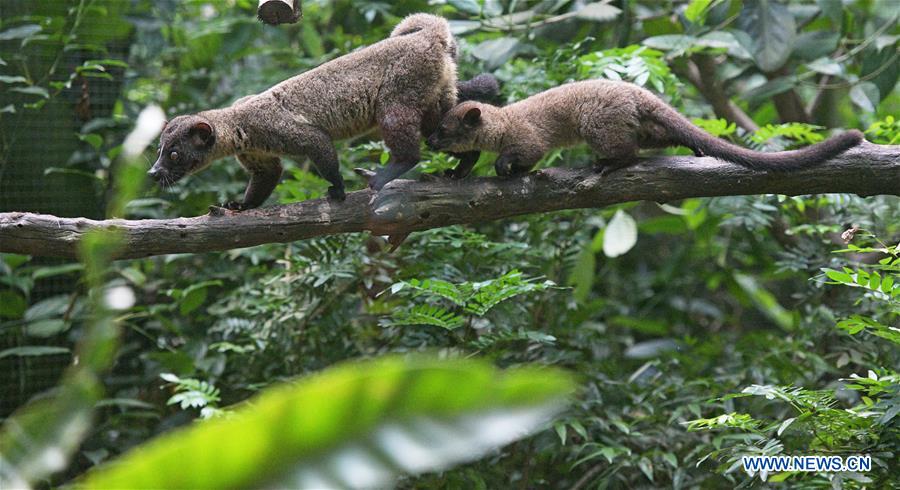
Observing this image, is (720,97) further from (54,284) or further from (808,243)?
(54,284)

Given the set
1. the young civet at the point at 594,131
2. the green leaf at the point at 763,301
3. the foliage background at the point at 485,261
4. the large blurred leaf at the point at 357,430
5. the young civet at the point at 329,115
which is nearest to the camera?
A: the large blurred leaf at the point at 357,430

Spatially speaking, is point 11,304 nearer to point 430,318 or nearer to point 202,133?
point 202,133

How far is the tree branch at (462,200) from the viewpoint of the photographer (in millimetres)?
3318

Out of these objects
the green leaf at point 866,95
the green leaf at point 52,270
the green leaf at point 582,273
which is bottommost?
the green leaf at point 582,273

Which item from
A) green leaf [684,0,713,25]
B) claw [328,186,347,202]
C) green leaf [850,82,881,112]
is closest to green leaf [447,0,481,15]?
green leaf [684,0,713,25]

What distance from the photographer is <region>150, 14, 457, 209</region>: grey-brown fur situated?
372cm

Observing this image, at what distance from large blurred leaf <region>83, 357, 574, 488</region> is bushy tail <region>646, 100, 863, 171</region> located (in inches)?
110

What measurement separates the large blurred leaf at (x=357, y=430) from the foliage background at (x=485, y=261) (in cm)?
252

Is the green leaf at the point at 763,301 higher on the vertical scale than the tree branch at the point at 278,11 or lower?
lower

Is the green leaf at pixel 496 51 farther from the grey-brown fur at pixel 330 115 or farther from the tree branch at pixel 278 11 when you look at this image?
the tree branch at pixel 278 11

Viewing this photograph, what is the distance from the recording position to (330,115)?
3787 millimetres

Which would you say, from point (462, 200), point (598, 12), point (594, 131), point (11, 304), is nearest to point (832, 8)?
point (598, 12)

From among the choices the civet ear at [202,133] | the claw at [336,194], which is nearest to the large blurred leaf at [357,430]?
the claw at [336,194]

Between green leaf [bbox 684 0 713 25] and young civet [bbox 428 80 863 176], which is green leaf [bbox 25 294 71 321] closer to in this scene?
young civet [bbox 428 80 863 176]
